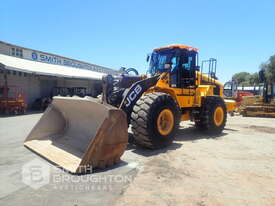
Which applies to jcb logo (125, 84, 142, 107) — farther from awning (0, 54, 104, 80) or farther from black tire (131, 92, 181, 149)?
awning (0, 54, 104, 80)

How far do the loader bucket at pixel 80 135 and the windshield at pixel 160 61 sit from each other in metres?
2.80

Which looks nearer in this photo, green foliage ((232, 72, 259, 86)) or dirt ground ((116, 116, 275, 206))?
dirt ground ((116, 116, 275, 206))

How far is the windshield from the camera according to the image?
5883 millimetres

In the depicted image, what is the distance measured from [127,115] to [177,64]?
2.30 meters

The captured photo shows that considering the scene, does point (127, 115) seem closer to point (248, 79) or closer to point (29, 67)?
point (29, 67)

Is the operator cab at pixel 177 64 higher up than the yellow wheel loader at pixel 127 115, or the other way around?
the operator cab at pixel 177 64

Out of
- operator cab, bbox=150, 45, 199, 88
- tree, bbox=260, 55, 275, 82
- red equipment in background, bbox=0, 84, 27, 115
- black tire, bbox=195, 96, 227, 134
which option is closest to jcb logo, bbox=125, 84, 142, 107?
operator cab, bbox=150, 45, 199, 88

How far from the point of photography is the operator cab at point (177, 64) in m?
5.84

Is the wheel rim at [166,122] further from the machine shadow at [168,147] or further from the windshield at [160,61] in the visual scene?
the windshield at [160,61]

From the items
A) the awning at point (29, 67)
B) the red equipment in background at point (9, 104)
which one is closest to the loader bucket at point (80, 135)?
the red equipment in background at point (9, 104)

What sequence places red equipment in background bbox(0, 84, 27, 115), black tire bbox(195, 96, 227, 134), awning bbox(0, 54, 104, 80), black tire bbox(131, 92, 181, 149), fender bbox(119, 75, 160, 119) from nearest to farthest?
black tire bbox(131, 92, 181, 149) < fender bbox(119, 75, 160, 119) < black tire bbox(195, 96, 227, 134) < red equipment in background bbox(0, 84, 27, 115) < awning bbox(0, 54, 104, 80)

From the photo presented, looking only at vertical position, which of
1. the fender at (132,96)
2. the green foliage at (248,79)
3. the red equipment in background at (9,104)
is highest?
the green foliage at (248,79)

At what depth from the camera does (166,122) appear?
16.0 feet

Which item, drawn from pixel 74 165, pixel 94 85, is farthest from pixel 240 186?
pixel 94 85
